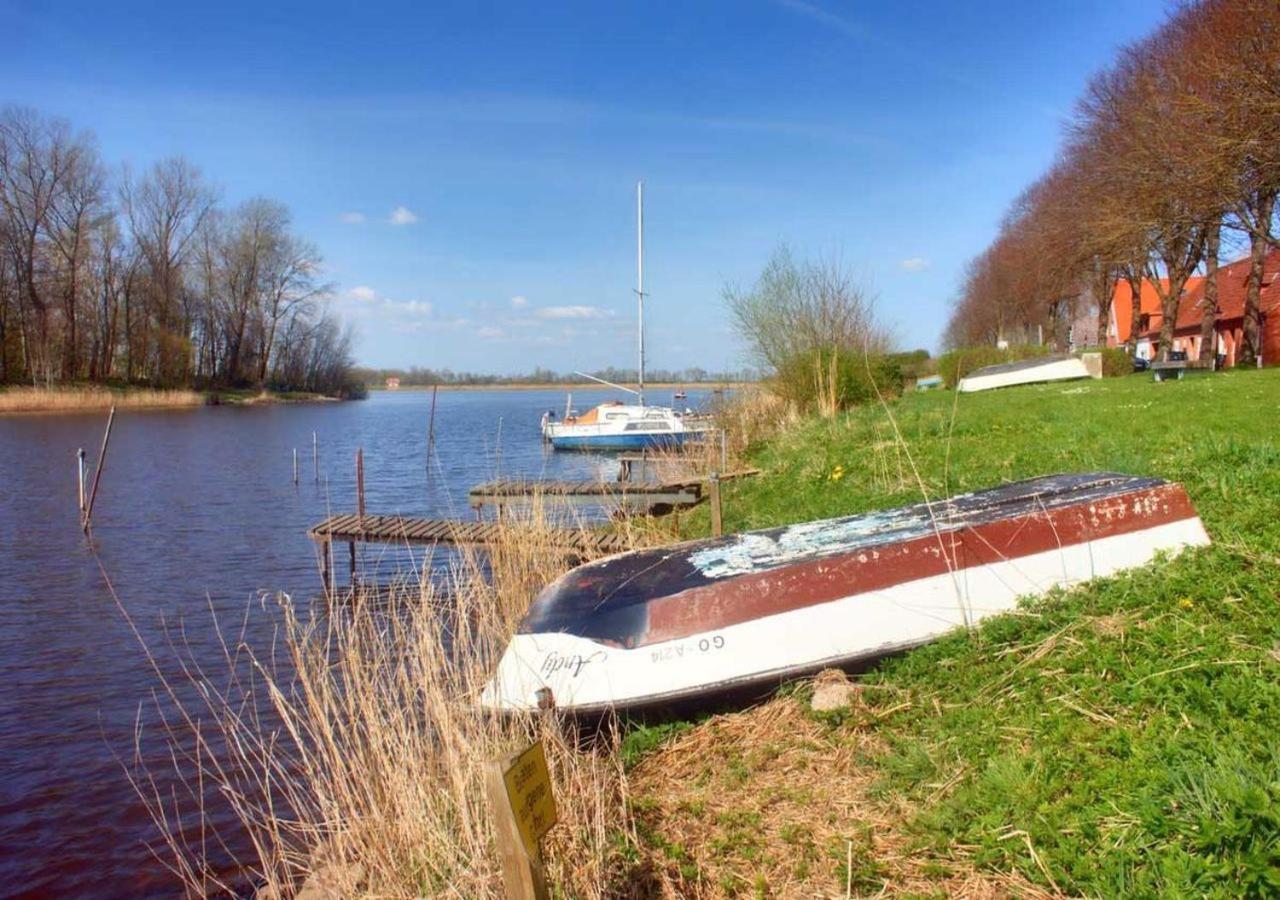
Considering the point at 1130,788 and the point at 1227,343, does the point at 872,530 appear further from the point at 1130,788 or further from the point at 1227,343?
the point at 1227,343

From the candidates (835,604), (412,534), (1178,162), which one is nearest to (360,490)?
(412,534)

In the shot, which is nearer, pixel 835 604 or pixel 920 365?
pixel 835 604

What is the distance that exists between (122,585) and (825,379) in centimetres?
1367

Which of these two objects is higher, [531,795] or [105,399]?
[105,399]

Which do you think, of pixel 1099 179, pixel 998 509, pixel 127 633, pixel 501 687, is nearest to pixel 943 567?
pixel 998 509

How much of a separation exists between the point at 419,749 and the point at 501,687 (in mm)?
1431

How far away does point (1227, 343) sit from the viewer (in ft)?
131

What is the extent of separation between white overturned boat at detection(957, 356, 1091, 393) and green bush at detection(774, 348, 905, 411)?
25.3 feet

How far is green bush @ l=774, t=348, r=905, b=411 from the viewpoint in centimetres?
1941

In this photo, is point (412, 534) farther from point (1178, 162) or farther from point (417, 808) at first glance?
point (1178, 162)

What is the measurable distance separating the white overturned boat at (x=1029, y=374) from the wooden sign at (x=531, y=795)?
84.6 feet

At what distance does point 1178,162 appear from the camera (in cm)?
1833

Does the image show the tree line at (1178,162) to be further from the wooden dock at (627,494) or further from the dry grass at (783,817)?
the dry grass at (783,817)

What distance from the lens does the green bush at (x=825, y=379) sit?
19.4m
